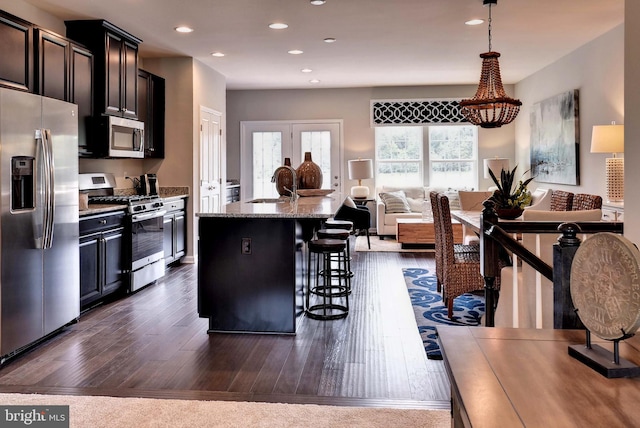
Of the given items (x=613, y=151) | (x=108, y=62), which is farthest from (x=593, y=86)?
(x=108, y=62)

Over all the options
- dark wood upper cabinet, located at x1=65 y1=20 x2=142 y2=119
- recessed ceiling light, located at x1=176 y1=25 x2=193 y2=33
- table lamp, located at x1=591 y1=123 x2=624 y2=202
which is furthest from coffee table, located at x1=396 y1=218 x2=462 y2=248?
dark wood upper cabinet, located at x1=65 y1=20 x2=142 y2=119

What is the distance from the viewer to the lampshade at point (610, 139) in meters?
5.09

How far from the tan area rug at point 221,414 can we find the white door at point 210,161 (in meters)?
4.31

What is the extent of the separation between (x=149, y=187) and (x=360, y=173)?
3856mm

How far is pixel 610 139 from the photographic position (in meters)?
5.11

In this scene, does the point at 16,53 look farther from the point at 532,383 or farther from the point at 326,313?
the point at 532,383

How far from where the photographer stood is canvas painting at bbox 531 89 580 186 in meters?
6.55

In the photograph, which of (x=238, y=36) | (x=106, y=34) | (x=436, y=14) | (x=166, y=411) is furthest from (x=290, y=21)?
(x=166, y=411)

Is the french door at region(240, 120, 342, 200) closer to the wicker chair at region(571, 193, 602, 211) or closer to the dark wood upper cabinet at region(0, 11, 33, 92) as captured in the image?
the wicker chair at region(571, 193, 602, 211)

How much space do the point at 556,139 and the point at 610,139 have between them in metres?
2.11

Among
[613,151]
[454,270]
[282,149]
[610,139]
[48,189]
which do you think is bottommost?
[454,270]

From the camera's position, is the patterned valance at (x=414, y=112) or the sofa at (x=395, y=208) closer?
the sofa at (x=395, y=208)

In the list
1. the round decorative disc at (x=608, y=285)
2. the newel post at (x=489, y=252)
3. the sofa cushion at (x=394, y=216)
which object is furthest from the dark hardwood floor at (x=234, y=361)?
the sofa cushion at (x=394, y=216)

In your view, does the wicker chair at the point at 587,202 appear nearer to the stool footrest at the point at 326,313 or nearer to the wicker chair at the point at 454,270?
the wicker chair at the point at 454,270
